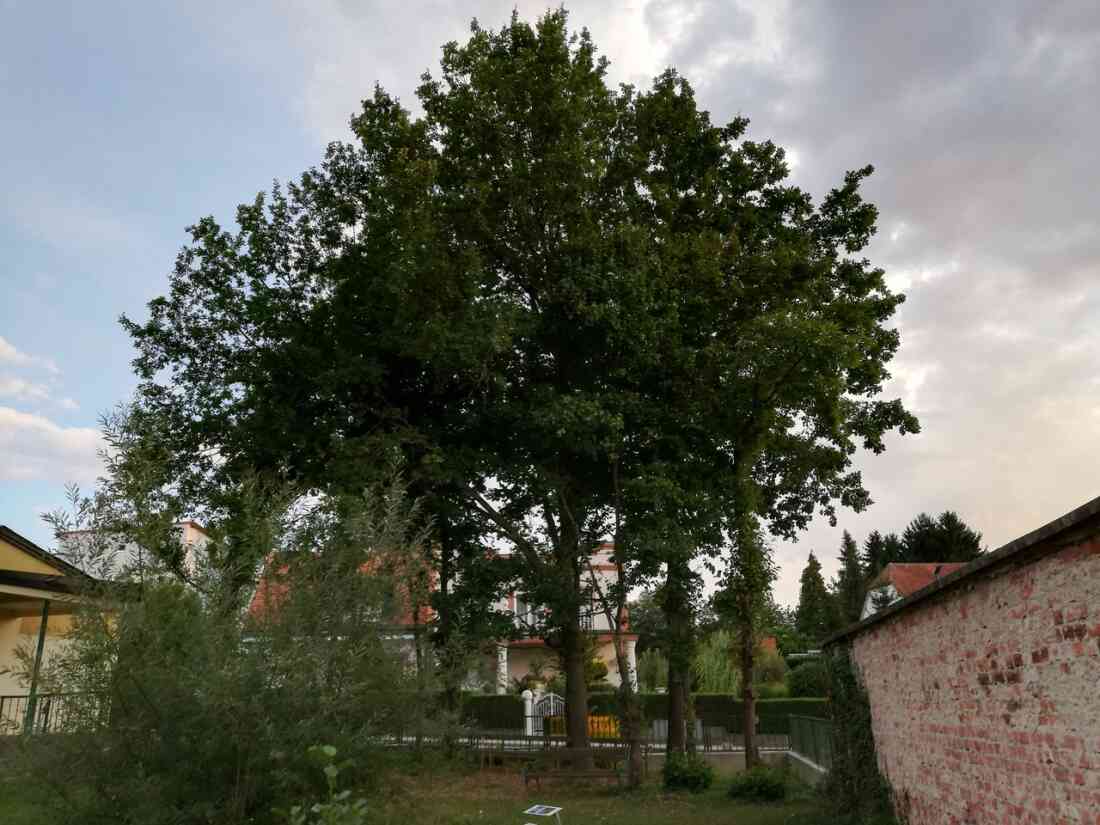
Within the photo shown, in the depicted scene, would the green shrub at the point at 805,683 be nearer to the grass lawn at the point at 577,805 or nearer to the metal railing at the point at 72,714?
the grass lawn at the point at 577,805

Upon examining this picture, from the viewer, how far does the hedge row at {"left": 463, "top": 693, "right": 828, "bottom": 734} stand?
33781 mm

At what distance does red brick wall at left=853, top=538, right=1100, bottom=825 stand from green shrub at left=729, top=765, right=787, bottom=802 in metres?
6.28

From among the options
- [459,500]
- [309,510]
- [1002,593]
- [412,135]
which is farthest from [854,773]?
[412,135]

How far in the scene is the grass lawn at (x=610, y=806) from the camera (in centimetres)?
1388

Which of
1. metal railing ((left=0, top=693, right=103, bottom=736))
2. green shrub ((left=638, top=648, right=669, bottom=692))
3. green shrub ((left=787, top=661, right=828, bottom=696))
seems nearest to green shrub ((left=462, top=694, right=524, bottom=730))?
green shrub ((left=638, top=648, right=669, bottom=692))

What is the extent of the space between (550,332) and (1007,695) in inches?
582

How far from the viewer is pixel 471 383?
20.5m

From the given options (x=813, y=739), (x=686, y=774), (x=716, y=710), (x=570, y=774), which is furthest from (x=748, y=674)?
(x=716, y=710)

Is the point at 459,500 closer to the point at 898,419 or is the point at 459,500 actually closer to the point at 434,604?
the point at 434,604

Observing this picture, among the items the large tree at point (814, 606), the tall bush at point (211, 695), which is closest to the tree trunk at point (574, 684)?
the tall bush at point (211, 695)

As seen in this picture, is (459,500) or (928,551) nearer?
(459,500)

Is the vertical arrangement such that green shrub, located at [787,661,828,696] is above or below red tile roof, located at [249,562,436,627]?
below

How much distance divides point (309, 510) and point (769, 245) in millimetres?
14606

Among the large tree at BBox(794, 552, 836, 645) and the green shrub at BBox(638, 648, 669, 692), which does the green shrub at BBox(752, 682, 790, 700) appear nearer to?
the green shrub at BBox(638, 648, 669, 692)
